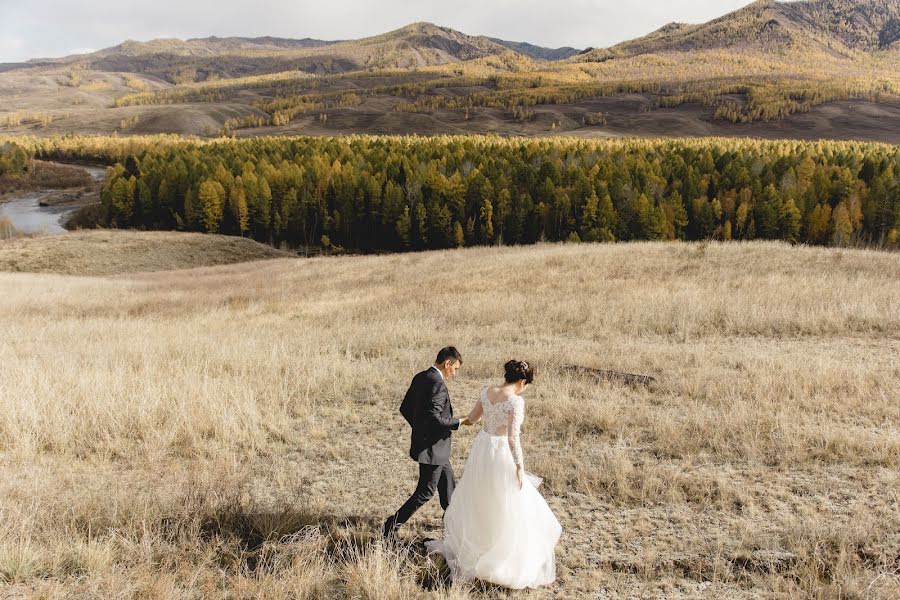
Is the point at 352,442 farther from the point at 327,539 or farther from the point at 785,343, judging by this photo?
the point at 785,343

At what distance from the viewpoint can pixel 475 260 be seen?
36812 mm

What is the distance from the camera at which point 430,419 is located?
6.13 metres

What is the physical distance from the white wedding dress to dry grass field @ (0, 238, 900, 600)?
0.28 m

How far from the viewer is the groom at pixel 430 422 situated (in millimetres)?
6102

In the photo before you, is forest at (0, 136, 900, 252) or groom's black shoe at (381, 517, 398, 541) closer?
groom's black shoe at (381, 517, 398, 541)

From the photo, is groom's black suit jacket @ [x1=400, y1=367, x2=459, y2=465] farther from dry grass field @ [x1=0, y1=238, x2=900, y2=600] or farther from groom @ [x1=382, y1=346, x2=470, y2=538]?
dry grass field @ [x1=0, y1=238, x2=900, y2=600]

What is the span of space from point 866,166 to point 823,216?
19.0m

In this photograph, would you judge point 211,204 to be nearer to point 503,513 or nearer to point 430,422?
point 430,422

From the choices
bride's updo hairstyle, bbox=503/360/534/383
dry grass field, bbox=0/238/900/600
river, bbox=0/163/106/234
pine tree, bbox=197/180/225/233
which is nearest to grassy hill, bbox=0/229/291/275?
pine tree, bbox=197/180/225/233

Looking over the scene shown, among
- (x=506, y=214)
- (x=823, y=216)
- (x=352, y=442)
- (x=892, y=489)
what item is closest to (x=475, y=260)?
(x=352, y=442)

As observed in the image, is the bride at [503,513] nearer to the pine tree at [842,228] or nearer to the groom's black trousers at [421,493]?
the groom's black trousers at [421,493]

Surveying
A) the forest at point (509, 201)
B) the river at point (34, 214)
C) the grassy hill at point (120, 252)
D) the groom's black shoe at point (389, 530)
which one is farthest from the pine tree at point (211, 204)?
the groom's black shoe at point (389, 530)

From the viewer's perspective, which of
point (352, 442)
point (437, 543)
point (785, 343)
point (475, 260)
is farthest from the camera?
point (475, 260)

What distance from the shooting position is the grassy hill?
5219 centimetres
